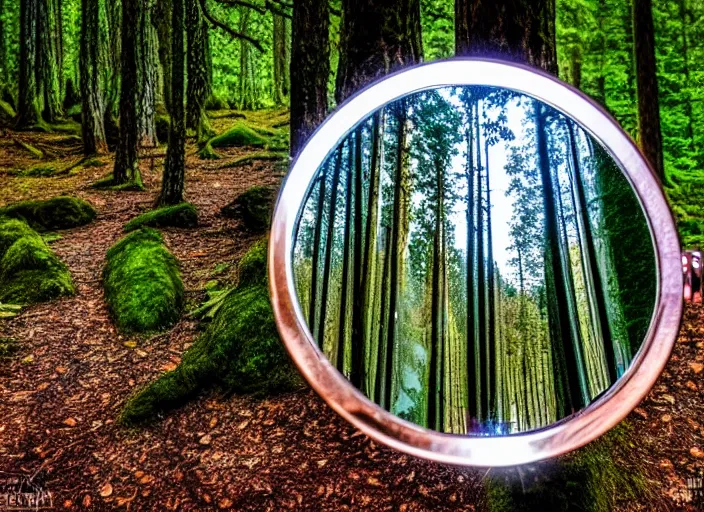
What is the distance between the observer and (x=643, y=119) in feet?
22.3

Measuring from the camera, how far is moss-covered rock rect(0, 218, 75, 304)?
18.0 feet

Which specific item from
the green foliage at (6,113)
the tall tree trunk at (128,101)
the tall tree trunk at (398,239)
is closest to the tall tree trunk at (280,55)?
the green foliage at (6,113)

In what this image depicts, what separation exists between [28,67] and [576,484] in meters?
22.7

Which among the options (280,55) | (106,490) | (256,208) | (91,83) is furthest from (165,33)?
(106,490)

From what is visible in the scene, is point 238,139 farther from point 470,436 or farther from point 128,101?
point 470,436

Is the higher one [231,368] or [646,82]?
[646,82]

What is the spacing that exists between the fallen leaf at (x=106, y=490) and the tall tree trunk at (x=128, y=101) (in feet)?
31.1

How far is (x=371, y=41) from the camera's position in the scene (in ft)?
8.59

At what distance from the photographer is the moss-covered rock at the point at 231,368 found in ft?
10.7

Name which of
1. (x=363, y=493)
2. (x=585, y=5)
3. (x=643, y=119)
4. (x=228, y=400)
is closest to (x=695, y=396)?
(x=363, y=493)

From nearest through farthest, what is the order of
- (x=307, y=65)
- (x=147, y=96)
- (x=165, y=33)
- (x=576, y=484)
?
(x=576, y=484) → (x=307, y=65) → (x=147, y=96) → (x=165, y=33)

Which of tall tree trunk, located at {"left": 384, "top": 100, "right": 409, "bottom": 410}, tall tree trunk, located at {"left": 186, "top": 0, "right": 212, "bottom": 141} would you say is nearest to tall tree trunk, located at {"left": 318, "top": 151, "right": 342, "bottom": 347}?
tall tree trunk, located at {"left": 384, "top": 100, "right": 409, "bottom": 410}

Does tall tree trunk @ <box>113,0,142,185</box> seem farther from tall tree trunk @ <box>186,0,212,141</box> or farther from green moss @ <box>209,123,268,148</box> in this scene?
green moss @ <box>209,123,268,148</box>

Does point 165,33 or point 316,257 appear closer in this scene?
point 316,257
